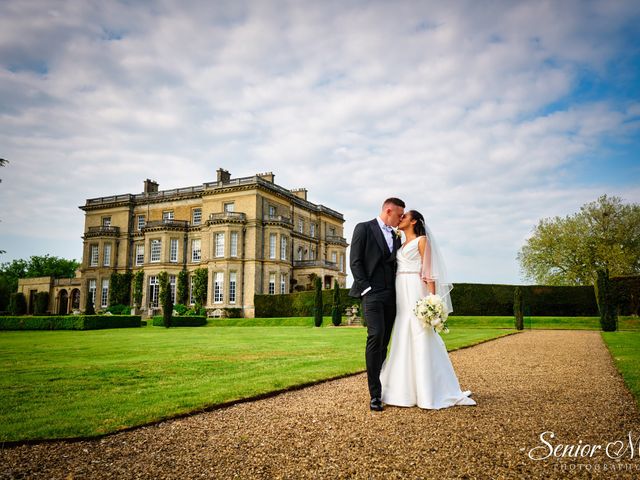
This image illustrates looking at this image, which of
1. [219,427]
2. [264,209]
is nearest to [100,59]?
[219,427]

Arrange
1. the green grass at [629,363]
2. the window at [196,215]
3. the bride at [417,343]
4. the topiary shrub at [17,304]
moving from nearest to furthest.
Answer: the bride at [417,343], the green grass at [629,363], the window at [196,215], the topiary shrub at [17,304]

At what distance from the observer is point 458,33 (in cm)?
934

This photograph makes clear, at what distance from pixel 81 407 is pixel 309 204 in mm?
40131

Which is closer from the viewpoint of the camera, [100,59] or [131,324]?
[100,59]

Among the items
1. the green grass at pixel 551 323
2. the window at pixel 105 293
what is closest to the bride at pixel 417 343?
the green grass at pixel 551 323

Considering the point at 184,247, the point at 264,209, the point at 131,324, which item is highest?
the point at 264,209

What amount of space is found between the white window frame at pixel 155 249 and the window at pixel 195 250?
303 cm

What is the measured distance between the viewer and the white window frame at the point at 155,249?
39384mm

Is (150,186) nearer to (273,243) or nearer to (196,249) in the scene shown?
(196,249)

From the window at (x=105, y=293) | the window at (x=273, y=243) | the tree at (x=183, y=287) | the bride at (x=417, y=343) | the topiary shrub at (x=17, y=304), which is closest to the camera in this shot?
the bride at (x=417, y=343)

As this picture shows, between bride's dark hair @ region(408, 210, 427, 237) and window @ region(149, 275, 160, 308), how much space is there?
37.4 meters

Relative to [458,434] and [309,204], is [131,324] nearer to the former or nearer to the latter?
[309,204]

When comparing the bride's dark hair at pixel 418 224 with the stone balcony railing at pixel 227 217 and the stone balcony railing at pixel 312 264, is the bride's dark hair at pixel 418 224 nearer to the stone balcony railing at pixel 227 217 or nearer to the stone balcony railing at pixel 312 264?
the stone balcony railing at pixel 227 217

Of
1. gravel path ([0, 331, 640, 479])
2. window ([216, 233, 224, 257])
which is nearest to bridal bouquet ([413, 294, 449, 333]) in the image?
gravel path ([0, 331, 640, 479])
